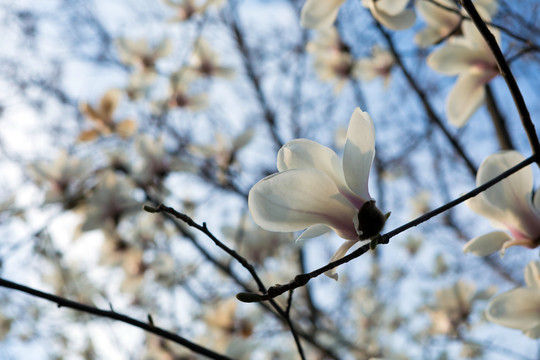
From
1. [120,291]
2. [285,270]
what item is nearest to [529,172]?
[120,291]

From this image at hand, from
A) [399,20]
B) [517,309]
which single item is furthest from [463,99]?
[517,309]

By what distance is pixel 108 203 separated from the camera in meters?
1.55

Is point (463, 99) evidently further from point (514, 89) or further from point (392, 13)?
point (514, 89)

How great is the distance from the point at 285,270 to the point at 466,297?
50.6 inches

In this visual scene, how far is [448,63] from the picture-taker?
0.94m

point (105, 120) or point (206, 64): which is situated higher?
point (206, 64)

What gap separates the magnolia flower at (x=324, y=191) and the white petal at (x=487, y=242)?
0.90ft

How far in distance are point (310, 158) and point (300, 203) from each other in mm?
57

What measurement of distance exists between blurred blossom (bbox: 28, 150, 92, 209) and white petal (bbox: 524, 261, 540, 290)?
1366 millimetres

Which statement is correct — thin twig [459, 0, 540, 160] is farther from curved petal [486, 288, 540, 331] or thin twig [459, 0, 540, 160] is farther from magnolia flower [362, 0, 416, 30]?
magnolia flower [362, 0, 416, 30]

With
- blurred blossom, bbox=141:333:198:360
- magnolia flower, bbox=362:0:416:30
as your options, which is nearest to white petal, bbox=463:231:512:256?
magnolia flower, bbox=362:0:416:30

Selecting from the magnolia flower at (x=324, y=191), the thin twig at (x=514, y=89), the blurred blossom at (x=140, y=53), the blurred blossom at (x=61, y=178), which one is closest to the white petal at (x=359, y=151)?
the magnolia flower at (x=324, y=191)

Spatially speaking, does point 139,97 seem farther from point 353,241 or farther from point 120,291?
point 353,241

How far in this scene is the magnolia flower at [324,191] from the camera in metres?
0.51
